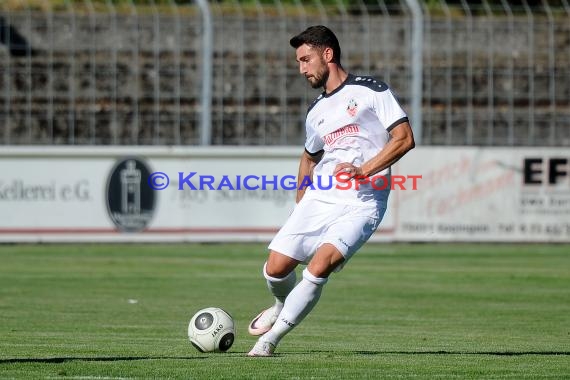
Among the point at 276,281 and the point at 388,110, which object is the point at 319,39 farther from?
the point at 276,281

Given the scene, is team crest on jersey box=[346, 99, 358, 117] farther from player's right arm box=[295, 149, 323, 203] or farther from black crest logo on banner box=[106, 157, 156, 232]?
black crest logo on banner box=[106, 157, 156, 232]

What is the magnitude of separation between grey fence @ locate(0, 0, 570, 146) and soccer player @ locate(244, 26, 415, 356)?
14.8 metres

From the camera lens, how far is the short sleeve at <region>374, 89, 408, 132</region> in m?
8.70

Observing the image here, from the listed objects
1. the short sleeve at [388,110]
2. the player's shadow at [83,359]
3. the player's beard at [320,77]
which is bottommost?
the player's shadow at [83,359]

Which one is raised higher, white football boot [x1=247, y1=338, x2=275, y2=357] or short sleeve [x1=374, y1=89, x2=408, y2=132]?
short sleeve [x1=374, y1=89, x2=408, y2=132]

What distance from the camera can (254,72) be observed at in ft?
83.1

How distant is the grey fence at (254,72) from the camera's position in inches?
955

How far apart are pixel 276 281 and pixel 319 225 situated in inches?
22.3

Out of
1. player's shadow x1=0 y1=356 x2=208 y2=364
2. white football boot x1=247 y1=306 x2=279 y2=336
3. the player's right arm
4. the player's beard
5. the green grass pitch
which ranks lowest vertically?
the green grass pitch

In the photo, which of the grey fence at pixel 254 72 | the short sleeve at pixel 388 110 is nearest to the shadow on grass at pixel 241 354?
the short sleeve at pixel 388 110

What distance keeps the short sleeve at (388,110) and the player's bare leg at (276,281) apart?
117 cm

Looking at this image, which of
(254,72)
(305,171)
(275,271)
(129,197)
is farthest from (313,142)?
(254,72)

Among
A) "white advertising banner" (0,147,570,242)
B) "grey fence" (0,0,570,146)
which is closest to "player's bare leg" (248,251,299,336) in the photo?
"white advertising banner" (0,147,570,242)

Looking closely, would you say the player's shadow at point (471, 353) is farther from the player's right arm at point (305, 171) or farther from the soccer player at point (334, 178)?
the player's right arm at point (305, 171)
